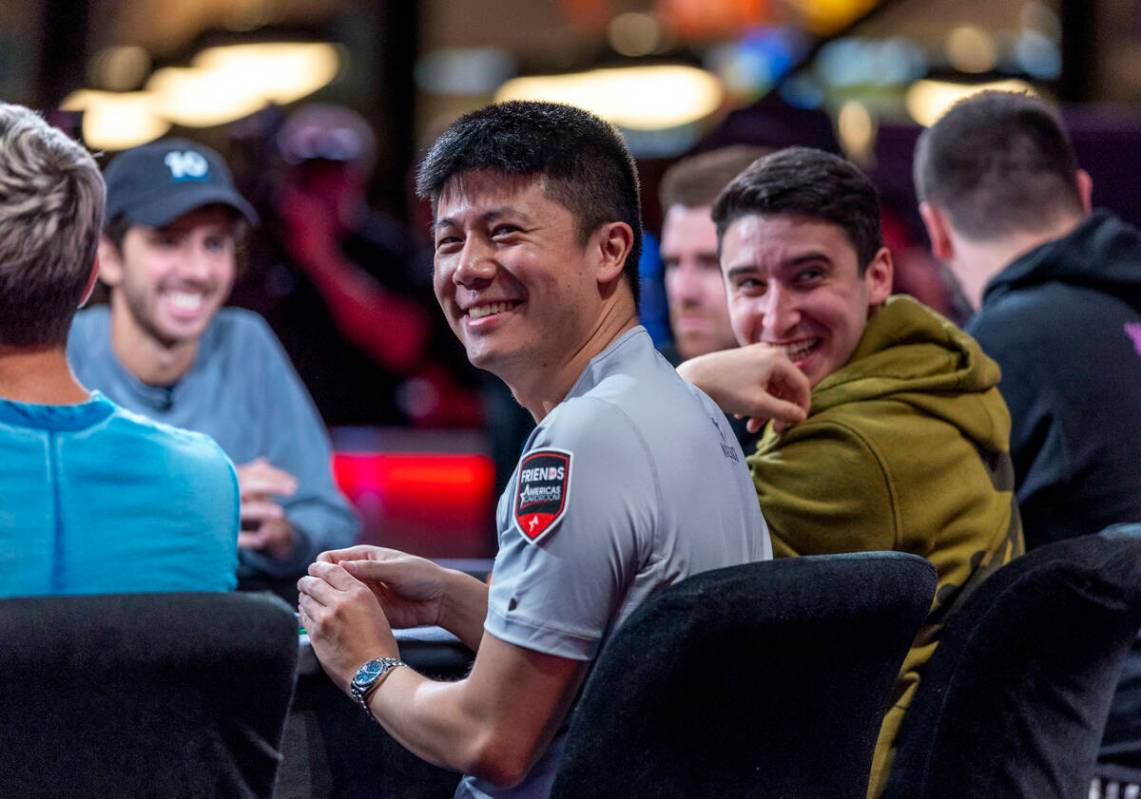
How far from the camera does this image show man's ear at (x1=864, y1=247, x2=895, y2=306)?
7.33ft

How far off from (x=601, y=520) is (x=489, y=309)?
14.1 inches

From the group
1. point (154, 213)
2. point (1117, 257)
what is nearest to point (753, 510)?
point (1117, 257)

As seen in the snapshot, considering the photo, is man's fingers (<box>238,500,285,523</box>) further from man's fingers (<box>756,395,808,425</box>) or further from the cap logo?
man's fingers (<box>756,395,808,425</box>)

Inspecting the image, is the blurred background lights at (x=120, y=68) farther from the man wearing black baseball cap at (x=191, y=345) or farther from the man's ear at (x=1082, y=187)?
the man's ear at (x=1082, y=187)

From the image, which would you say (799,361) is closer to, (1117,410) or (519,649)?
(1117,410)

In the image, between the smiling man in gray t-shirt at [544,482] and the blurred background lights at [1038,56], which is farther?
the blurred background lights at [1038,56]

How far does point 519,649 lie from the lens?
4.77 feet

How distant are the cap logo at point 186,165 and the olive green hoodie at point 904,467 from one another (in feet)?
5.03

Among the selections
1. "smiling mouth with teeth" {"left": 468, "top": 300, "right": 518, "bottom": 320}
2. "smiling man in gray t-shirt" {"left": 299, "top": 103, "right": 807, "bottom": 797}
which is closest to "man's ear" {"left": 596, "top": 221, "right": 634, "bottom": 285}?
"smiling man in gray t-shirt" {"left": 299, "top": 103, "right": 807, "bottom": 797}

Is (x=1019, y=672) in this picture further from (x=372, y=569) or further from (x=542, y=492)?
(x=372, y=569)

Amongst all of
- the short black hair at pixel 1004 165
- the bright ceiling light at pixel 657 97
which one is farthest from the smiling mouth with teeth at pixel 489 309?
the bright ceiling light at pixel 657 97

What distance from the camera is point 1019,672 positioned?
1734mm

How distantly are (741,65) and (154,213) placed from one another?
7.86m

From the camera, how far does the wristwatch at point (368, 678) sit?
1.57 meters
